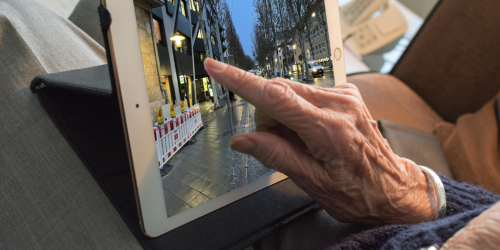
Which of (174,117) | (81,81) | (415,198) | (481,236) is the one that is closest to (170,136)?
(174,117)

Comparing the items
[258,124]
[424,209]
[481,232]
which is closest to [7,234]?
[258,124]

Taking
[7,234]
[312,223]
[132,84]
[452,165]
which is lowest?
[452,165]

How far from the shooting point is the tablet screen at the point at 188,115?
0.27 m

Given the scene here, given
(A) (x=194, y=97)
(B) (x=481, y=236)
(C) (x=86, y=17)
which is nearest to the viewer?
(B) (x=481, y=236)

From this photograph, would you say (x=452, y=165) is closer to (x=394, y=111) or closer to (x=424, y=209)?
(x=394, y=111)

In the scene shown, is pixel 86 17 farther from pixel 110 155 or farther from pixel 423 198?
pixel 423 198

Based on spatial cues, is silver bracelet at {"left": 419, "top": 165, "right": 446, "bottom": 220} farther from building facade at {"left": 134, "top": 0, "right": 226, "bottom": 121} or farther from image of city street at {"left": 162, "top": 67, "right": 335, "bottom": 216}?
building facade at {"left": 134, "top": 0, "right": 226, "bottom": 121}

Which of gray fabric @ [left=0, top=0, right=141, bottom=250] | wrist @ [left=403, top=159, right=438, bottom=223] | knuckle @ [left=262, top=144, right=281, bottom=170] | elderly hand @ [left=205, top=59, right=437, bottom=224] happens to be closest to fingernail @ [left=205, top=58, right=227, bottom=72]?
elderly hand @ [left=205, top=59, right=437, bottom=224]

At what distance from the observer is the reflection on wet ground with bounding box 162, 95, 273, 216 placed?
288mm

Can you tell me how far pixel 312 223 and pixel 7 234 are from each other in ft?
1.39

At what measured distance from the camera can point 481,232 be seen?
133 mm

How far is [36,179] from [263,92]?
33 cm

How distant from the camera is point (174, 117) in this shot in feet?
0.88

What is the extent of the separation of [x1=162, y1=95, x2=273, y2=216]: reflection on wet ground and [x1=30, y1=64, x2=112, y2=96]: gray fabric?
5.3 inches
